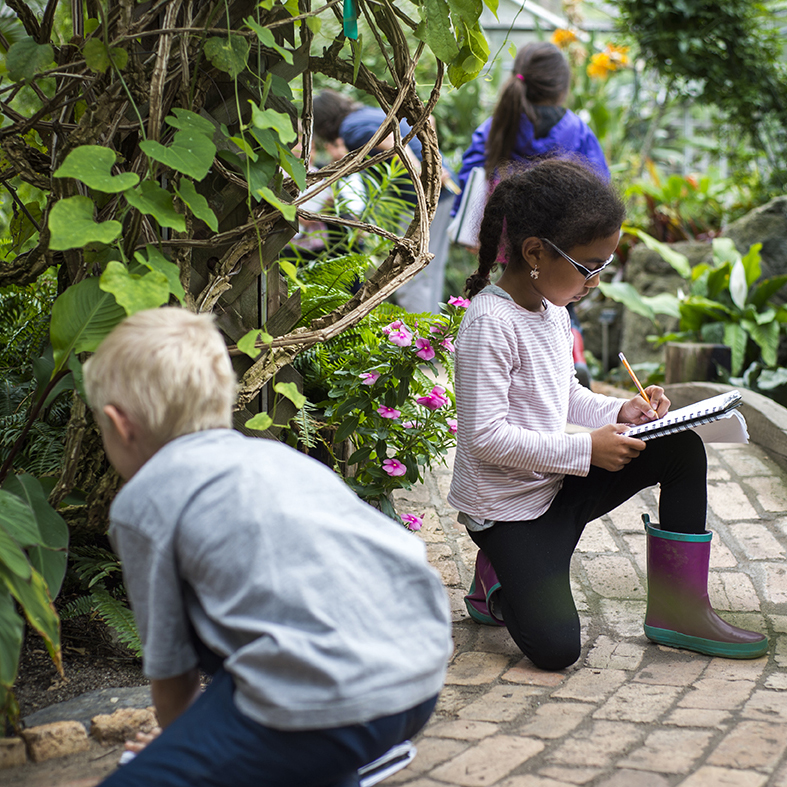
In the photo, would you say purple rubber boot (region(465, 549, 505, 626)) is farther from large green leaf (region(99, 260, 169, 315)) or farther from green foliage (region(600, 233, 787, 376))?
green foliage (region(600, 233, 787, 376))

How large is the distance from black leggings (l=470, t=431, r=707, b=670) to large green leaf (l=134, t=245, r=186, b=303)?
106cm

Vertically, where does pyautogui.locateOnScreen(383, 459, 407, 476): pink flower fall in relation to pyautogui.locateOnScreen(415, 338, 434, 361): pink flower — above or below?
below

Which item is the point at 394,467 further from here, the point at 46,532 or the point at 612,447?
the point at 46,532

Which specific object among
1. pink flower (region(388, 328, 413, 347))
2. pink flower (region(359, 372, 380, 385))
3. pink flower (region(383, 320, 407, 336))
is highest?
pink flower (region(383, 320, 407, 336))

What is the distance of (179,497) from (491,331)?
115 centimetres

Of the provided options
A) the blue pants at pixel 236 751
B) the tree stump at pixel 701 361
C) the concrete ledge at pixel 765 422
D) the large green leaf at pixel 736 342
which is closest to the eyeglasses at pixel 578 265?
the blue pants at pixel 236 751

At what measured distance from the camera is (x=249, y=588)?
3.65 ft

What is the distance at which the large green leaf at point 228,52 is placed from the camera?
164 centimetres

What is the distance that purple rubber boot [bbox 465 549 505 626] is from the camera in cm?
226

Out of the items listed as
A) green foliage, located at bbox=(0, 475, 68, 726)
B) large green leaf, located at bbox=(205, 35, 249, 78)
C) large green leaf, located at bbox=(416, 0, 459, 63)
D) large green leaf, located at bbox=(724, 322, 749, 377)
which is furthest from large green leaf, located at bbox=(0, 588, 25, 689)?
large green leaf, located at bbox=(724, 322, 749, 377)

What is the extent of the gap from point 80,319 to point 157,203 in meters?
0.27

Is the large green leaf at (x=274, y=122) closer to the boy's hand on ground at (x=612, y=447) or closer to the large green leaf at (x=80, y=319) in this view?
the large green leaf at (x=80, y=319)

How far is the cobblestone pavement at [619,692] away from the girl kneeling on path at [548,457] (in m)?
0.10

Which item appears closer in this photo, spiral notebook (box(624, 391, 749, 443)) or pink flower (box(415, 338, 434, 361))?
spiral notebook (box(624, 391, 749, 443))
